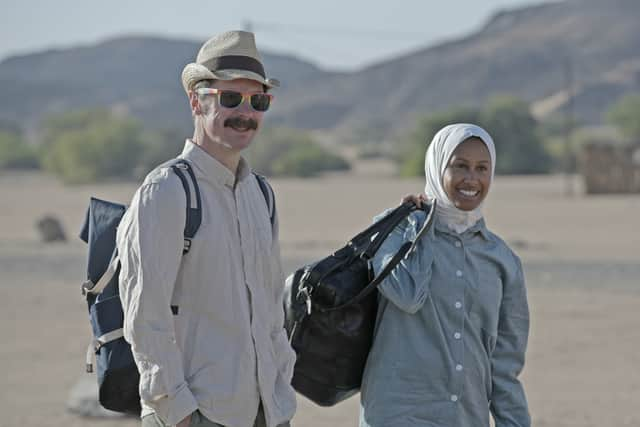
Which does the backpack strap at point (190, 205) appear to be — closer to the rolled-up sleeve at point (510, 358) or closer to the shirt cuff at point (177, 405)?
the shirt cuff at point (177, 405)

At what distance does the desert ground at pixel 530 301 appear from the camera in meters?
8.13

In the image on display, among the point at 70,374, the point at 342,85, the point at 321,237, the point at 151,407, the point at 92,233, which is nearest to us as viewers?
the point at 151,407

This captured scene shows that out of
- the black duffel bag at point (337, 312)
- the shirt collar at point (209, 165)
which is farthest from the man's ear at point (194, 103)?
the black duffel bag at point (337, 312)

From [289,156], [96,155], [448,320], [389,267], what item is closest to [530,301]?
[448,320]

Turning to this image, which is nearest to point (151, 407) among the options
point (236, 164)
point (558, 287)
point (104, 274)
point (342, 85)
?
point (104, 274)

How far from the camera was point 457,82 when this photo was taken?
12662 centimetres

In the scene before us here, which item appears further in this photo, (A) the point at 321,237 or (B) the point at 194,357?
(A) the point at 321,237

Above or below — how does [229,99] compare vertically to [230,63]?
below

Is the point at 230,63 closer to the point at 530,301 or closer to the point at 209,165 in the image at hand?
the point at 209,165

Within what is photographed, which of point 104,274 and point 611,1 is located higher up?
point 611,1

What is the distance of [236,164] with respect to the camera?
3.69m

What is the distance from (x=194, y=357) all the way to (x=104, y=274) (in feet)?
1.21

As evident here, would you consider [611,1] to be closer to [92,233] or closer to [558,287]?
[558,287]

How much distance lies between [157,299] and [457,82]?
125 meters
